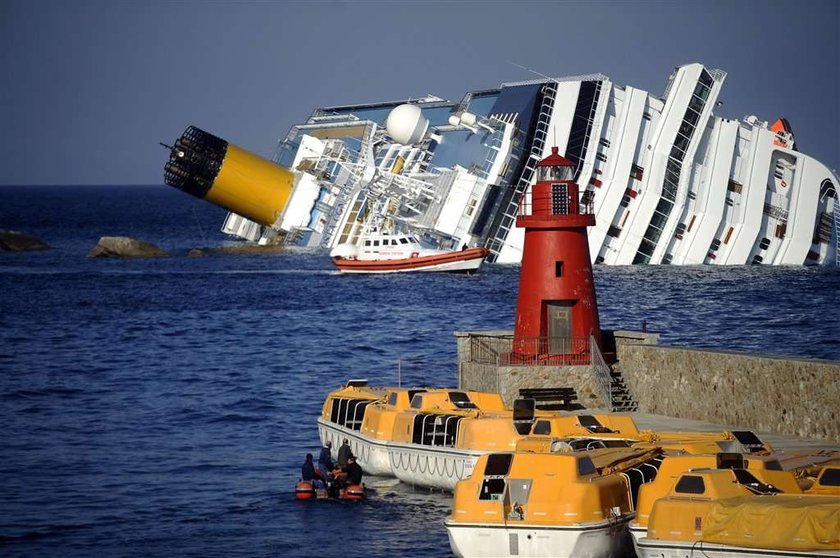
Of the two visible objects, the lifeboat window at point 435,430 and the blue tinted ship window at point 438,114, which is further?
the blue tinted ship window at point 438,114

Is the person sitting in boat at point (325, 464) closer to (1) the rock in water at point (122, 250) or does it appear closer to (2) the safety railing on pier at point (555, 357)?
(2) the safety railing on pier at point (555, 357)

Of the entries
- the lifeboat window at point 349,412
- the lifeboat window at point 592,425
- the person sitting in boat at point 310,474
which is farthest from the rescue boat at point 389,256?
the lifeboat window at point 592,425

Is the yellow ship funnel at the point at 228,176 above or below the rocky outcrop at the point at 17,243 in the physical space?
above

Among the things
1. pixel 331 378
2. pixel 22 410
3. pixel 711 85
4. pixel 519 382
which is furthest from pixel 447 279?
pixel 519 382

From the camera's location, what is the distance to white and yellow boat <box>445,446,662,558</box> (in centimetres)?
2066

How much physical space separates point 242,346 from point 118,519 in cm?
2970

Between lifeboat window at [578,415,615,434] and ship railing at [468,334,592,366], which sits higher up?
ship railing at [468,334,592,366]

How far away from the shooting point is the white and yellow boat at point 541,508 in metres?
20.7

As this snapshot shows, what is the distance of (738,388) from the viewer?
2933 cm

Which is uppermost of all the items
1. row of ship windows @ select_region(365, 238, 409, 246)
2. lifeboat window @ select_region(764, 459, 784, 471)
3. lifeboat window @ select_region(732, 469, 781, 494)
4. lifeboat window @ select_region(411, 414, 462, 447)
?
row of ship windows @ select_region(365, 238, 409, 246)

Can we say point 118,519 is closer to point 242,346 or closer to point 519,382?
point 519,382

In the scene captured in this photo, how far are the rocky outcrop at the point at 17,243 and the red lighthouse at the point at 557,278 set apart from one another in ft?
269

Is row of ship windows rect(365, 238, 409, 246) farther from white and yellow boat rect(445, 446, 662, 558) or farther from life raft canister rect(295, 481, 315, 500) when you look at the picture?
white and yellow boat rect(445, 446, 662, 558)

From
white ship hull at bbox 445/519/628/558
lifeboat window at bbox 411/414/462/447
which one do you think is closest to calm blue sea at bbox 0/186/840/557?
lifeboat window at bbox 411/414/462/447
